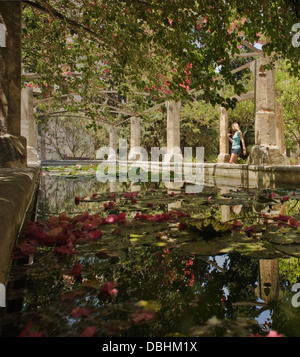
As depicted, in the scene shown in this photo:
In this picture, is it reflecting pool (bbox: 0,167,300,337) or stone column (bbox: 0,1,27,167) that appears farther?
stone column (bbox: 0,1,27,167)

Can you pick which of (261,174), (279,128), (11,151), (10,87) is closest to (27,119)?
(10,87)

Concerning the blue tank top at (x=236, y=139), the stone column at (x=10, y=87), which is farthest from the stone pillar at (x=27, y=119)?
the blue tank top at (x=236, y=139)

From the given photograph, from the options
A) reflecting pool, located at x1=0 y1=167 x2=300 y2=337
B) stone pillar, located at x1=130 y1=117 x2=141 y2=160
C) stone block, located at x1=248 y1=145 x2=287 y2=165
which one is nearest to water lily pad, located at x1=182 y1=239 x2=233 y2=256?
reflecting pool, located at x1=0 y1=167 x2=300 y2=337

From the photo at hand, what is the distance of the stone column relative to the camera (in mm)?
3742

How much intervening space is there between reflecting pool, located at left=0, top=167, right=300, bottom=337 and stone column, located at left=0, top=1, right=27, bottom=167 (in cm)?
210

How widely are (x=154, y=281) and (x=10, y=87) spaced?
3657mm

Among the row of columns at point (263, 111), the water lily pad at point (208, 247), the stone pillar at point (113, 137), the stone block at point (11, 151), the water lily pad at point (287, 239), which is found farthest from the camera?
the stone pillar at point (113, 137)

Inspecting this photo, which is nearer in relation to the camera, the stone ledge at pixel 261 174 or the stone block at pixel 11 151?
the stone block at pixel 11 151

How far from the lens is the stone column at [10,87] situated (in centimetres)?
374

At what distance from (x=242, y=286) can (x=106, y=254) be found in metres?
0.72

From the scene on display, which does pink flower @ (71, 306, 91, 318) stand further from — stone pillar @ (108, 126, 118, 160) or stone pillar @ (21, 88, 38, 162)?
stone pillar @ (108, 126, 118, 160)

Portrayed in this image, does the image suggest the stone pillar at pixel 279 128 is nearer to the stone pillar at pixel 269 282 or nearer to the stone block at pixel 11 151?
the stone block at pixel 11 151

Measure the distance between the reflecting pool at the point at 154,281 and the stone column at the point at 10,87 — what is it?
6.91ft
